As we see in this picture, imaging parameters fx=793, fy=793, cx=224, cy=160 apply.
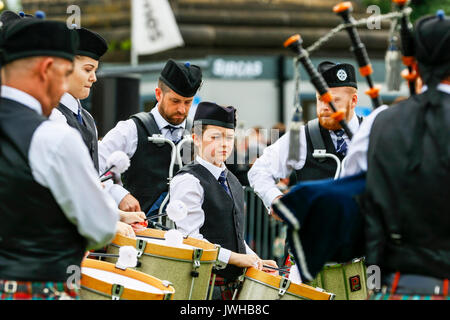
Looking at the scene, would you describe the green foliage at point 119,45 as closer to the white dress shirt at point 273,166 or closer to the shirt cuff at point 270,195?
the white dress shirt at point 273,166

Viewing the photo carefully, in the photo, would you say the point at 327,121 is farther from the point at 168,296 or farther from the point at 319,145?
the point at 168,296

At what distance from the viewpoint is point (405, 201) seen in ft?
9.35

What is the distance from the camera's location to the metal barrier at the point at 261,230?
9.16 metres

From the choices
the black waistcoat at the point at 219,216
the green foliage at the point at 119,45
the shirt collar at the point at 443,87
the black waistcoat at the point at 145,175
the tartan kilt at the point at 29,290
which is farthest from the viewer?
the green foliage at the point at 119,45

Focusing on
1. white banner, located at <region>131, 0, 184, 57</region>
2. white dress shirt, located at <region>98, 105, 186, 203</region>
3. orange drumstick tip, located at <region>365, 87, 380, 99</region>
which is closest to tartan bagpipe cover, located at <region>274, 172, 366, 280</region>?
orange drumstick tip, located at <region>365, 87, 380, 99</region>

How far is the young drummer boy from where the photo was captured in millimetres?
4527

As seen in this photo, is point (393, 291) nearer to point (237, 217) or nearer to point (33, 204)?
point (33, 204)

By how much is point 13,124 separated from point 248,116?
11.7m

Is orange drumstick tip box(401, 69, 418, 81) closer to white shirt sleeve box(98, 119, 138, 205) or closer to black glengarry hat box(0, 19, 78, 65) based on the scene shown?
black glengarry hat box(0, 19, 78, 65)

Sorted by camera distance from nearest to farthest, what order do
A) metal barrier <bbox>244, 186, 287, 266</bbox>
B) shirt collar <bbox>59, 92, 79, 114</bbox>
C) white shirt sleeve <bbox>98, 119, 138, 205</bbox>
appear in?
shirt collar <bbox>59, 92, 79, 114</bbox> → white shirt sleeve <bbox>98, 119, 138, 205</bbox> → metal barrier <bbox>244, 186, 287, 266</bbox>

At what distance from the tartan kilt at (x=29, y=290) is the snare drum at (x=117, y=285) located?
35 centimetres

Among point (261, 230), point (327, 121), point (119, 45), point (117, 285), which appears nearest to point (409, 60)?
point (117, 285)

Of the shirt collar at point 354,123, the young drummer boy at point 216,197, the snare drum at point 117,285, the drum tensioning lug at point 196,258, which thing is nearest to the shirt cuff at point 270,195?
the young drummer boy at point 216,197

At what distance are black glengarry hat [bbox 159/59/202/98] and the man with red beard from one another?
2.72 ft
